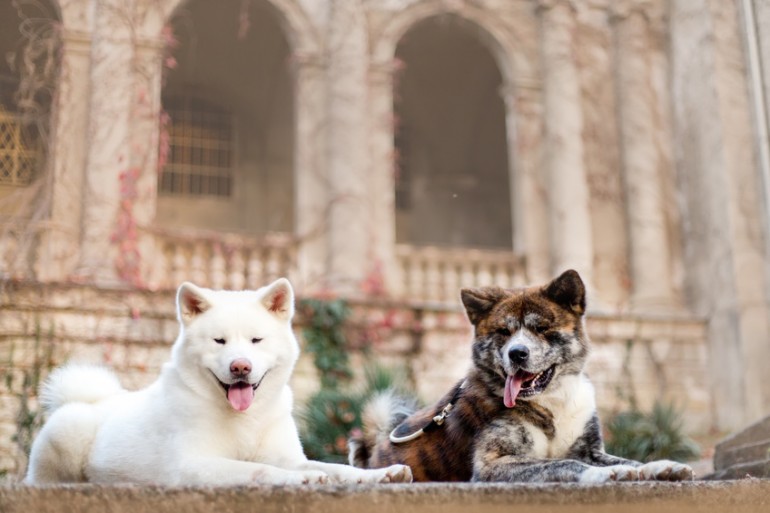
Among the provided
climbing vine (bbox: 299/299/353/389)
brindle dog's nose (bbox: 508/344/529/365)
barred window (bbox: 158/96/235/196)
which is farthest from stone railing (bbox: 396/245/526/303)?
brindle dog's nose (bbox: 508/344/529/365)

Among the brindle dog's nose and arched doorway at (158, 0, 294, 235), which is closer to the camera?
the brindle dog's nose

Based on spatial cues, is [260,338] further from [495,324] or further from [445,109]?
[445,109]

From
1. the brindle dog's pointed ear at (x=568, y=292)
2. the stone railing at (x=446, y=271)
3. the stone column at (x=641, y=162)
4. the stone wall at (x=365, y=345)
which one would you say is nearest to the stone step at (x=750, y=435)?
the brindle dog's pointed ear at (x=568, y=292)

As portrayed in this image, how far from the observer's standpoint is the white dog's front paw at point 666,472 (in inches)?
124

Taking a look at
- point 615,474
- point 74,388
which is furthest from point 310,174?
point 615,474

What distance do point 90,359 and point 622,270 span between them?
23.9 ft

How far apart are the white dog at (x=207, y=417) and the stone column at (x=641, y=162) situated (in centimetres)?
985

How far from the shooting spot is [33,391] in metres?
8.09

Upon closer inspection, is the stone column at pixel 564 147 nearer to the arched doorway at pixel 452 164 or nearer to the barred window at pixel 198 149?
the arched doorway at pixel 452 164

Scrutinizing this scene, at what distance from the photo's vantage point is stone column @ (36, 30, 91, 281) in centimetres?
1048

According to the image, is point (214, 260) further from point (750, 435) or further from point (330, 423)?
point (750, 435)

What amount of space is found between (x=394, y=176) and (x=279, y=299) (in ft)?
31.6

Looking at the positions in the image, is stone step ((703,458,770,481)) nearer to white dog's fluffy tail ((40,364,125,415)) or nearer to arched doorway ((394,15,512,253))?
white dog's fluffy tail ((40,364,125,415))

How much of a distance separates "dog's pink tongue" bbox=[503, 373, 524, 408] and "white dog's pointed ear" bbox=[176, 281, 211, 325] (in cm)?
118
